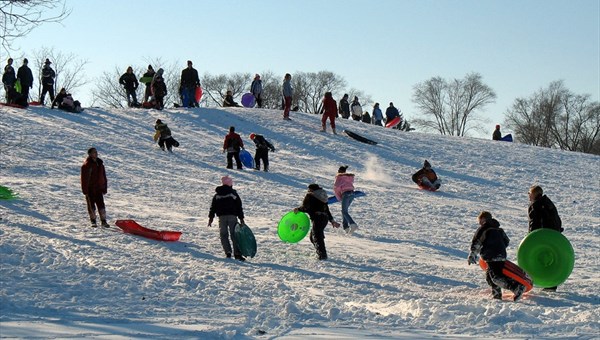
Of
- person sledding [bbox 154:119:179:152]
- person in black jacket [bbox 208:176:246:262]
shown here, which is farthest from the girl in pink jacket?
person sledding [bbox 154:119:179:152]

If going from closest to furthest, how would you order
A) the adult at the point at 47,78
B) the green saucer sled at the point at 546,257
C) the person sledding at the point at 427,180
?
the green saucer sled at the point at 546,257
the person sledding at the point at 427,180
the adult at the point at 47,78

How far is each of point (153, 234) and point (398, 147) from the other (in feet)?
56.7

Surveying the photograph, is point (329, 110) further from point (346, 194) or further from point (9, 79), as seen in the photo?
point (346, 194)

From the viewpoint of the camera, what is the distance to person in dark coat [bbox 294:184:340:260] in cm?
1288

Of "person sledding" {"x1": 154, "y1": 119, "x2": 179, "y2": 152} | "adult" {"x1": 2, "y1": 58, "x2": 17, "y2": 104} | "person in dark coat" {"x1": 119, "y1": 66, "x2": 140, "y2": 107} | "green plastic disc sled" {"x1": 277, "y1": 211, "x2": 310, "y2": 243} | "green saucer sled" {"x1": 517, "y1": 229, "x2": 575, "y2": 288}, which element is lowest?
"green plastic disc sled" {"x1": 277, "y1": 211, "x2": 310, "y2": 243}

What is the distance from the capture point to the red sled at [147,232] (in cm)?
1349

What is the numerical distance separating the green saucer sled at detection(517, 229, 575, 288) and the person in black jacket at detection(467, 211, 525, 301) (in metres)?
0.60

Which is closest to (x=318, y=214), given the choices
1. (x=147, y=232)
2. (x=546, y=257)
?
(x=147, y=232)

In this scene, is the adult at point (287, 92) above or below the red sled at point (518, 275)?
above

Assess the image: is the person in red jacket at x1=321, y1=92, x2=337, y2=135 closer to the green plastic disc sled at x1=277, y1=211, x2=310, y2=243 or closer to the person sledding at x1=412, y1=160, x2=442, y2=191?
the person sledding at x1=412, y1=160, x2=442, y2=191

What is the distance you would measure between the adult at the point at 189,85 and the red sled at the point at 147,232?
57.9ft

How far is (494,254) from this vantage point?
1027 centimetres

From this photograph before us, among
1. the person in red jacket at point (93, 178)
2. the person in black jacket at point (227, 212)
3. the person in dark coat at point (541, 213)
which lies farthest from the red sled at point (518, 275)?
the person in red jacket at point (93, 178)

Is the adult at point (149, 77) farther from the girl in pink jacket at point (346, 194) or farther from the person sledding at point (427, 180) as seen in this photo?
the girl in pink jacket at point (346, 194)
